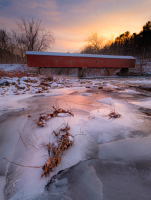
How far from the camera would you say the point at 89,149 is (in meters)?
1.72

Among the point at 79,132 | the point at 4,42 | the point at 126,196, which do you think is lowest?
the point at 126,196

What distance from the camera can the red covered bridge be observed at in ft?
60.8

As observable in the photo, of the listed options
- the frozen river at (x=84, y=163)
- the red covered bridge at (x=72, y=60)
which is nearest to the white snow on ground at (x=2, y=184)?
the frozen river at (x=84, y=163)

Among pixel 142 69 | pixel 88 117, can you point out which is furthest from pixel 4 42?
pixel 88 117

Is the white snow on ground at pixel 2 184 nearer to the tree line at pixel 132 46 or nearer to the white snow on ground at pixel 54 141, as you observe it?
the white snow on ground at pixel 54 141

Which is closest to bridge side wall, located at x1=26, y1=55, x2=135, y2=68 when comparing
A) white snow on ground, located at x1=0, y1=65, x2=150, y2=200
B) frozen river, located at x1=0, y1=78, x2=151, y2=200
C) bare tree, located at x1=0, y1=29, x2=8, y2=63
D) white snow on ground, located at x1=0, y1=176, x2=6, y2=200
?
white snow on ground, located at x1=0, y1=65, x2=150, y2=200

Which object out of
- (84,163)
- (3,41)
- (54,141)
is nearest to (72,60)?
(54,141)

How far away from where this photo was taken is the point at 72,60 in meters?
20.4

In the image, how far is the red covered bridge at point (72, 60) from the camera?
18.5 metres

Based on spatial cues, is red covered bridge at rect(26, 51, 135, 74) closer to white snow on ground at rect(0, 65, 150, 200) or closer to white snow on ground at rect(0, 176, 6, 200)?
white snow on ground at rect(0, 65, 150, 200)

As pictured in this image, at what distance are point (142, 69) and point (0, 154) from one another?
1250 inches

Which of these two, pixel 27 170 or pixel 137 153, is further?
pixel 137 153

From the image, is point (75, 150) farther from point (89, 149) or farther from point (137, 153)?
point (137, 153)

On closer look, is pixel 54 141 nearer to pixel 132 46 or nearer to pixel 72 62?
pixel 72 62
